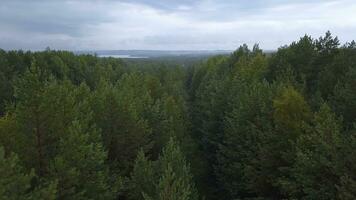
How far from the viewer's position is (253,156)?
30.0 m

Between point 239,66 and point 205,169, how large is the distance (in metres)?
24.1

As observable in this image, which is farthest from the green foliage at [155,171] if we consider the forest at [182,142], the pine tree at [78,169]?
the pine tree at [78,169]

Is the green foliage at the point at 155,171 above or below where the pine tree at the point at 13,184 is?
below

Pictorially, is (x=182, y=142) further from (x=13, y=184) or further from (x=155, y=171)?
(x=13, y=184)

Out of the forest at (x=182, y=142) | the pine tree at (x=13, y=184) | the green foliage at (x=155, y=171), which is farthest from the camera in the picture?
the green foliage at (x=155, y=171)

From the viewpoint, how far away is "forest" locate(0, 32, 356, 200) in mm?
20125

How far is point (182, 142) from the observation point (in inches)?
1382

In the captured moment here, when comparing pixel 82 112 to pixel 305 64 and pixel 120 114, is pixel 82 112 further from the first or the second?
pixel 305 64

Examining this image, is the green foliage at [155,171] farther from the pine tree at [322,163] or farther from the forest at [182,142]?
the pine tree at [322,163]

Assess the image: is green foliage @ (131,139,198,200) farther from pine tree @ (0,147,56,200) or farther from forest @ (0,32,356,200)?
pine tree @ (0,147,56,200)

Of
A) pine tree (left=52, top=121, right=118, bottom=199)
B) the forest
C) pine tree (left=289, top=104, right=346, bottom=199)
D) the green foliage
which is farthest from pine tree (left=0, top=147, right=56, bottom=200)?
pine tree (left=289, top=104, right=346, bottom=199)

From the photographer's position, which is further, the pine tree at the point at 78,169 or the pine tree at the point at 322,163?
the pine tree at the point at 322,163

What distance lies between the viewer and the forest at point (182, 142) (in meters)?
20.1

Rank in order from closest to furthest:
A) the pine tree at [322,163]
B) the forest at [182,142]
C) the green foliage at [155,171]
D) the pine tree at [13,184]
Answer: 1. the pine tree at [13,184]
2. the forest at [182,142]
3. the green foliage at [155,171]
4. the pine tree at [322,163]
